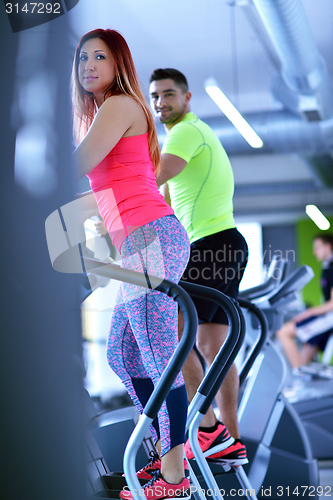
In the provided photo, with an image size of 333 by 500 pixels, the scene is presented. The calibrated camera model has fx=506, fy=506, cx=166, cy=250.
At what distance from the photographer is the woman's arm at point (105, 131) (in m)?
1.27

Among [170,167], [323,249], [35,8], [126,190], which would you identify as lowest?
[323,249]

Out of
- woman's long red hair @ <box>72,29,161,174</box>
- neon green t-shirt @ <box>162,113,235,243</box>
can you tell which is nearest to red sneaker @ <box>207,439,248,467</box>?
neon green t-shirt @ <box>162,113,235,243</box>

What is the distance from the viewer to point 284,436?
8.12 ft

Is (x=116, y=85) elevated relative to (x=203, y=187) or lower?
elevated

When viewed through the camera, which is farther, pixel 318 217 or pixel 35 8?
pixel 318 217

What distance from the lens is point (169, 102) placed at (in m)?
2.13

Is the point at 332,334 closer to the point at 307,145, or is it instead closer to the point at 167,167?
the point at 307,145

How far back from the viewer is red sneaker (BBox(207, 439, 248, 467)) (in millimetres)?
1812

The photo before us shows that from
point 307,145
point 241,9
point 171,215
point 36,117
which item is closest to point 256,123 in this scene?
point 307,145

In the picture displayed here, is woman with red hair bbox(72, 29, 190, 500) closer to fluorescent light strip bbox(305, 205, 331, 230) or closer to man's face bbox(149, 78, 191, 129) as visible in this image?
man's face bbox(149, 78, 191, 129)

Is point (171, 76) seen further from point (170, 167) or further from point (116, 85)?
point (116, 85)

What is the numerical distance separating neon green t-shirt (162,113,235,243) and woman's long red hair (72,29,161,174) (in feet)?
1.43

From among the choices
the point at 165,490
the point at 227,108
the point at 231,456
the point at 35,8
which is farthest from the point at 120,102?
the point at 227,108

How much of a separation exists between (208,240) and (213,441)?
73 cm
